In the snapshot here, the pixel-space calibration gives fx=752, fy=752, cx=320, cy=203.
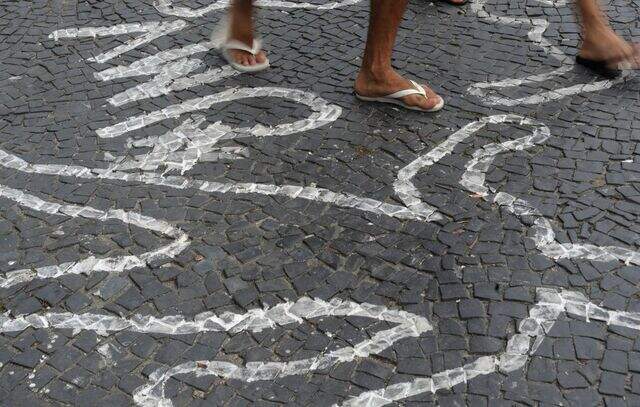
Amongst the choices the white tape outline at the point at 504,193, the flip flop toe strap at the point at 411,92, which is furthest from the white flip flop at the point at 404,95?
the white tape outline at the point at 504,193

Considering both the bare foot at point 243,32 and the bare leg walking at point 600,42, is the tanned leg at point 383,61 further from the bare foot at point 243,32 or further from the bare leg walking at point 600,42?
the bare leg walking at point 600,42

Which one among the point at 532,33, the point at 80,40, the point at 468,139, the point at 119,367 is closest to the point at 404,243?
the point at 468,139

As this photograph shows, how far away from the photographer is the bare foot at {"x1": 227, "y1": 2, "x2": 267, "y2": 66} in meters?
4.23

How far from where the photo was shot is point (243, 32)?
429cm

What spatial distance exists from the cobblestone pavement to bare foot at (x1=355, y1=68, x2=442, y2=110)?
2.9 inches

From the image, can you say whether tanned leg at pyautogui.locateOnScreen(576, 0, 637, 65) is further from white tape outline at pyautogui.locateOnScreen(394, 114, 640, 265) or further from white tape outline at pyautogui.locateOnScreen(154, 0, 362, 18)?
white tape outline at pyautogui.locateOnScreen(154, 0, 362, 18)

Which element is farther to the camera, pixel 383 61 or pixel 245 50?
pixel 245 50

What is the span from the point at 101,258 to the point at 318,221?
93cm

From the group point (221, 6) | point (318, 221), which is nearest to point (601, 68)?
point (318, 221)

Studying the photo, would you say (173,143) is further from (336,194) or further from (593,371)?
(593,371)

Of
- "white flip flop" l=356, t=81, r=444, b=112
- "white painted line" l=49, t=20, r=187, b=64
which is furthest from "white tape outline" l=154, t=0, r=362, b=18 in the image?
"white flip flop" l=356, t=81, r=444, b=112

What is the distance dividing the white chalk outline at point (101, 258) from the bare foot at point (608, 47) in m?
2.44

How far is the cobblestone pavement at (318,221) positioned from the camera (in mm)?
2635

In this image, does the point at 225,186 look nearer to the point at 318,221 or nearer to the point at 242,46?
the point at 318,221
